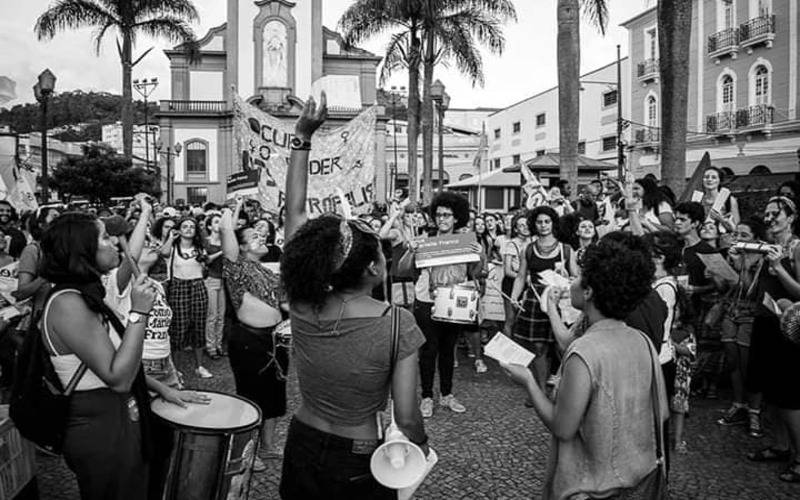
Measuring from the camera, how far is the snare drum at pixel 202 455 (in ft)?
10.2

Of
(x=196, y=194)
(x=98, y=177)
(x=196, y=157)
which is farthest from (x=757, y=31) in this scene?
(x=196, y=194)

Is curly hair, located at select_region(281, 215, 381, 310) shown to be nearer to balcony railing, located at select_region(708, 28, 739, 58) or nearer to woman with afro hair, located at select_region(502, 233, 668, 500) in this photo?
woman with afro hair, located at select_region(502, 233, 668, 500)

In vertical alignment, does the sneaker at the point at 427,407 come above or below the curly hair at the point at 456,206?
below

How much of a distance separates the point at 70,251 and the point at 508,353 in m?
1.98

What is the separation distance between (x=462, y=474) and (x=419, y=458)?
262 centimetres

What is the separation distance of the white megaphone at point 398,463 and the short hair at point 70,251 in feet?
5.16

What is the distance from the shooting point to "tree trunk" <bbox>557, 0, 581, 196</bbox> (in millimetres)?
12070

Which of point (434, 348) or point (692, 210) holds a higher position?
point (692, 210)

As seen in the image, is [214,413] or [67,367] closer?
[67,367]

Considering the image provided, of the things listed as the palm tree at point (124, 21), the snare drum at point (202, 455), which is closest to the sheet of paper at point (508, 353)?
the snare drum at point (202, 455)

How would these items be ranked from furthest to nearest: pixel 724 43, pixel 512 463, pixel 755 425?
pixel 724 43, pixel 755 425, pixel 512 463

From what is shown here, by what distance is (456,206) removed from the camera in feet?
20.7

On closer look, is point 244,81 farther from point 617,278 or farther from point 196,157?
point 617,278

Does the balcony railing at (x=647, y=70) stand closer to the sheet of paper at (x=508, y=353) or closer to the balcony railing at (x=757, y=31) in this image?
the balcony railing at (x=757, y=31)
